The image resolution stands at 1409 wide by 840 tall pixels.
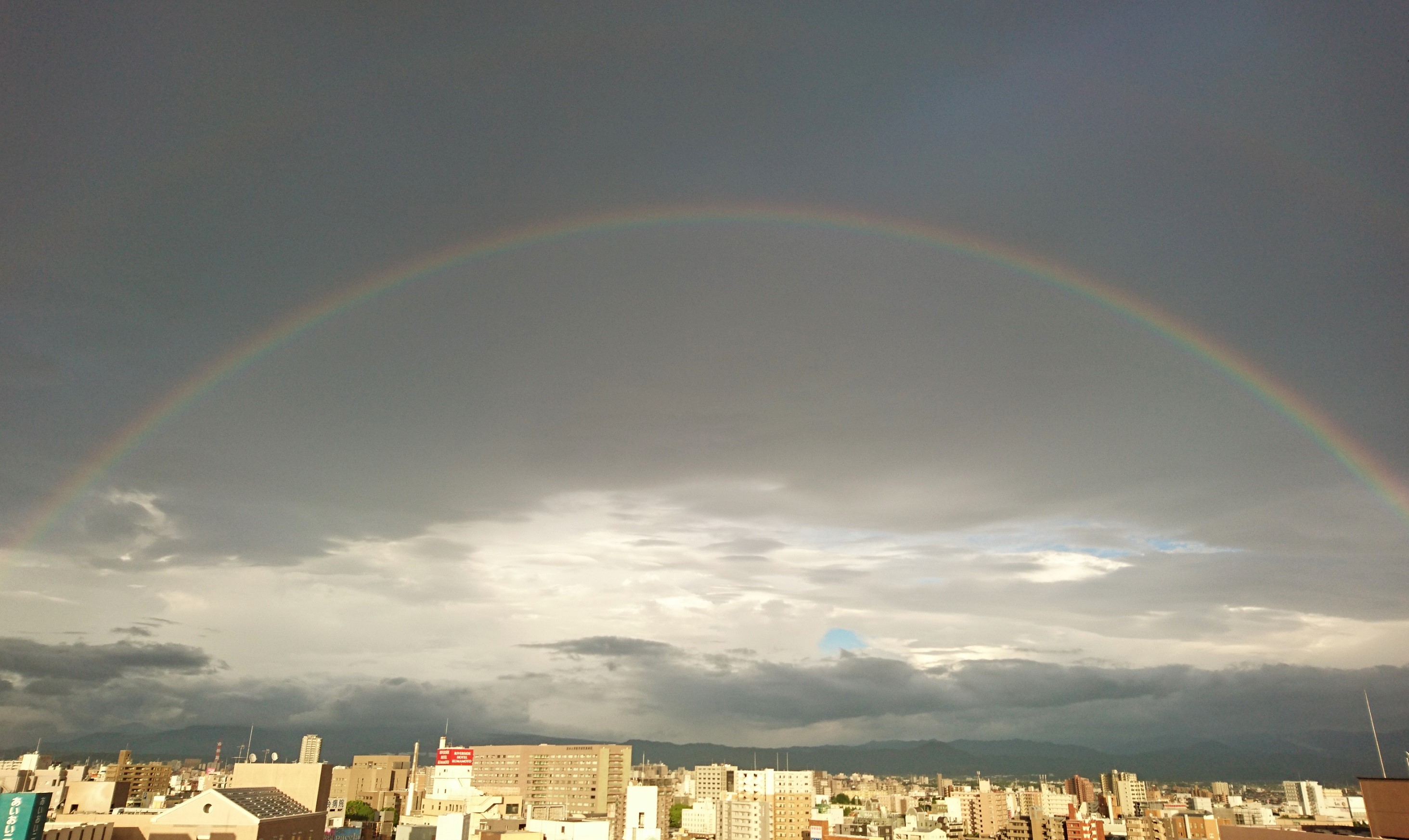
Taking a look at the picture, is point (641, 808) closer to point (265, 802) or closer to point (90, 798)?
point (265, 802)

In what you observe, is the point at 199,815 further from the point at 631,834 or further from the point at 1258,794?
the point at 1258,794

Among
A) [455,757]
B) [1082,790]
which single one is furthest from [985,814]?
[455,757]

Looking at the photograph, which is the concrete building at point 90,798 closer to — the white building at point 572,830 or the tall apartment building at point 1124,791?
the white building at point 572,830

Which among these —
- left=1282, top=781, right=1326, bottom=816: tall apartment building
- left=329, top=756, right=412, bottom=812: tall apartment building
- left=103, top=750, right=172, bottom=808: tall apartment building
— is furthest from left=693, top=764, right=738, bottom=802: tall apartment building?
left=1282, top=781, right=1326, bottom=816: tall apartment building

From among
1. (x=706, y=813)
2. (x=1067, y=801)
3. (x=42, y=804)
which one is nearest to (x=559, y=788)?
(x=706, y=813)

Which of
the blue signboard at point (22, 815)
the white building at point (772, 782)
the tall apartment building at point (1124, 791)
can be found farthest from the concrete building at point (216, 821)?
the tall apartment building at point (1124, 791)

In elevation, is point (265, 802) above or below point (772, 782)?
above
